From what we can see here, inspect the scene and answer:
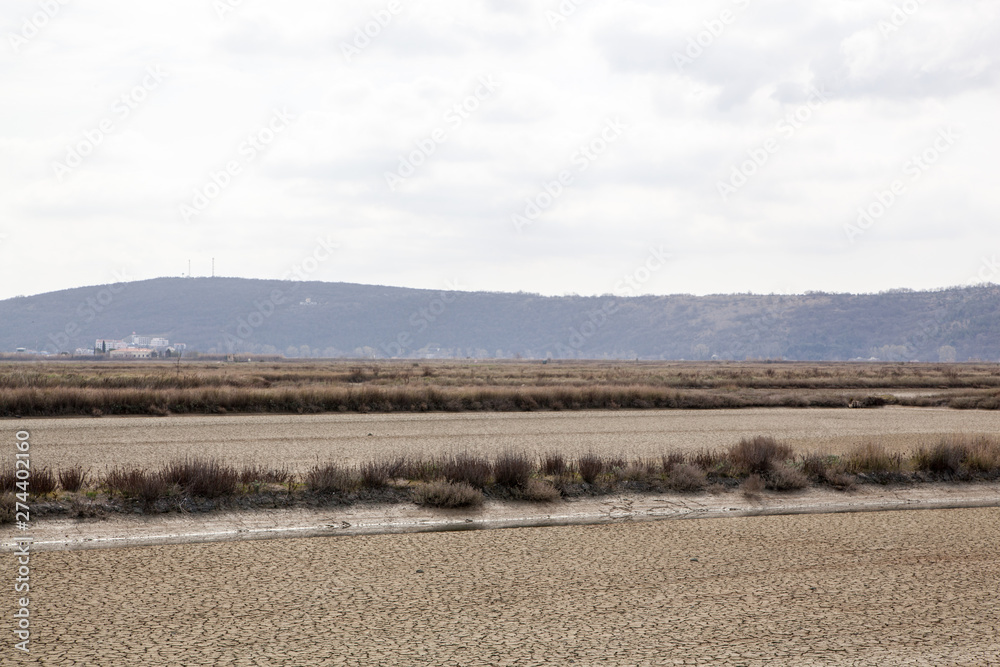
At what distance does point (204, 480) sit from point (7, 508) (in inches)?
96.9

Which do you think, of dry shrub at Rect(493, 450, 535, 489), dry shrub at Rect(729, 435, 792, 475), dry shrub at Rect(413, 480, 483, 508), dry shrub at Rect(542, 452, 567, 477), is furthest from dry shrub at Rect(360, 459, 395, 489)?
dry shrub at Rect(729, 435, 792, 475)

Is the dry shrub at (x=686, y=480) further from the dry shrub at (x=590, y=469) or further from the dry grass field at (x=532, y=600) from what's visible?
the dry grass field at (x=532, y=600)

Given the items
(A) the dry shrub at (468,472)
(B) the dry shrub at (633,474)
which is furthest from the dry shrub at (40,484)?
(B) the dry shrub at (633,474)

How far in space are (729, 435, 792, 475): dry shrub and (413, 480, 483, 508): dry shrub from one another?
17.8ft

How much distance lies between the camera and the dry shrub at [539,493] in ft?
44.0

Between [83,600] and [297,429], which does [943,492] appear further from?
[297,429]

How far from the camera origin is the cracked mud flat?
61.1 ft

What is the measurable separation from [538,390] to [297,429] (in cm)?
1406

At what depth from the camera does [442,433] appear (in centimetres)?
2381

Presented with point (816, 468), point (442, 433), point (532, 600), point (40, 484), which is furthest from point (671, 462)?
point (40, 484)

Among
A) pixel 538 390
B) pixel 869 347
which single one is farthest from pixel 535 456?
pixel 869 347

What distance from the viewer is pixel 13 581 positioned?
27.9 ft

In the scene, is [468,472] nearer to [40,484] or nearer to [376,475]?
→ [376,475]

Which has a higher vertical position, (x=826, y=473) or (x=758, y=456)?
(x=758, y=456)
